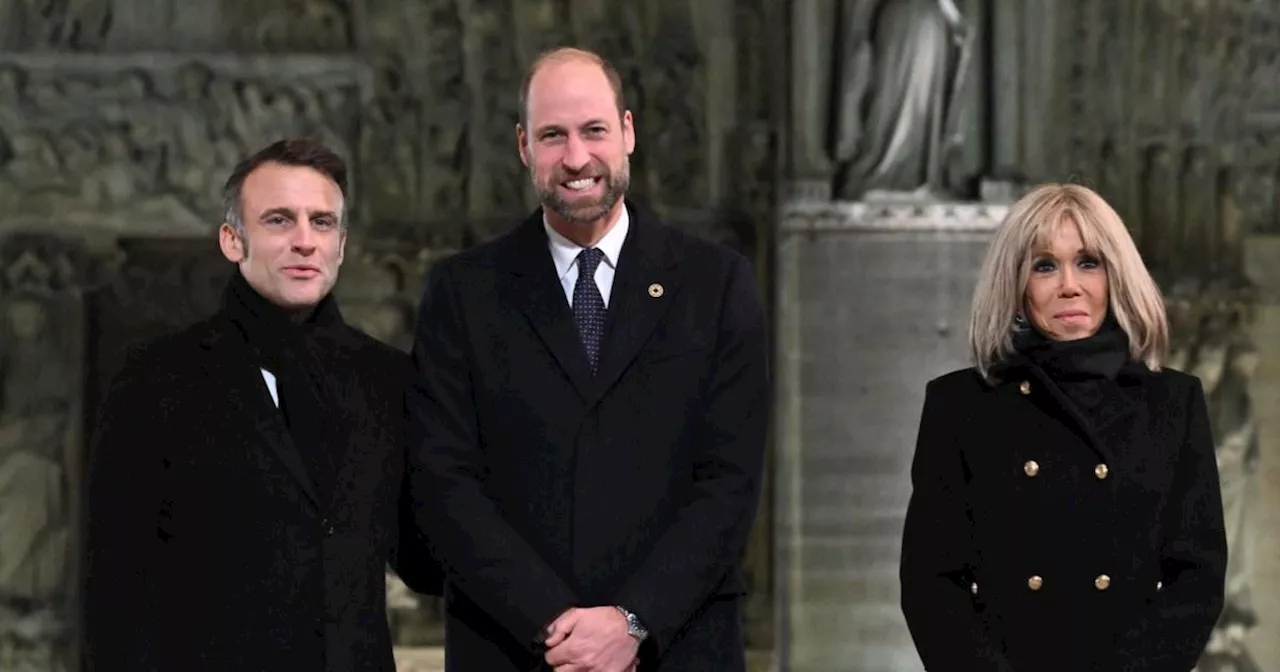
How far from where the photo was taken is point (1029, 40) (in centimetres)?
750

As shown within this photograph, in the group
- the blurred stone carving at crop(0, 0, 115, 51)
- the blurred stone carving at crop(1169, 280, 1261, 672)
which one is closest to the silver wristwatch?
the blurred stone carving at crop(1169, 280, 1261, 672)

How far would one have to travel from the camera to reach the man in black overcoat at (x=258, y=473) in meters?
3.44

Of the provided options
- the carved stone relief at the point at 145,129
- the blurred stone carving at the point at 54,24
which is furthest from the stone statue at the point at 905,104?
the blurred stone carving at the point at 54,24

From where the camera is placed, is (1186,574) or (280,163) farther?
(280,163)

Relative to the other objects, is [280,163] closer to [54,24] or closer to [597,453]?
[597,453]

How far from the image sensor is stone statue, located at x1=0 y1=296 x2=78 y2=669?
25.8 feet

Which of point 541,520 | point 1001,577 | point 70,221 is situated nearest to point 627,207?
point 541,520

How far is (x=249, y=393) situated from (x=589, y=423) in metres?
0.64

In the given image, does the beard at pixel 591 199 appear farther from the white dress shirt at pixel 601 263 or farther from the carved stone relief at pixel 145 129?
the carved stone relief at pixel 145 129

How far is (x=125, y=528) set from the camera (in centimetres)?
341

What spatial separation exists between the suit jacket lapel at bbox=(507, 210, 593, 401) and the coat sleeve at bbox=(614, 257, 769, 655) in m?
0.26

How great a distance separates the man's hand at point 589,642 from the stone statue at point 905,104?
419cm

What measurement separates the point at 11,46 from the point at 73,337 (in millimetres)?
1248

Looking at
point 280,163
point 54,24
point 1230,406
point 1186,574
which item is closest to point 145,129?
point 54,24
